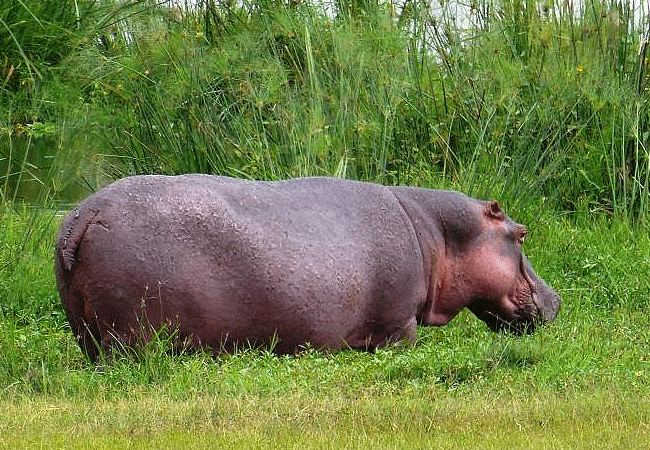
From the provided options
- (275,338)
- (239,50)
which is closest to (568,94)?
(239,50)

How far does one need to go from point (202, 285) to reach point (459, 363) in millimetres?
1187

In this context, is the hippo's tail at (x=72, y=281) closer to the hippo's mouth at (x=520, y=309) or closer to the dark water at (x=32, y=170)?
the hippo's mouth at (x=520, y=309)

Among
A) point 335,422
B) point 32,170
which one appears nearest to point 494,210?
point 335,422

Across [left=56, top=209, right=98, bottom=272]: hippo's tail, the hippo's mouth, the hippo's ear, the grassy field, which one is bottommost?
the hippo's mouth

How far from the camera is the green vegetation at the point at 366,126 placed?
732 centimetres

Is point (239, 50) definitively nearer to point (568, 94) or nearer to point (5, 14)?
point (5, 14)

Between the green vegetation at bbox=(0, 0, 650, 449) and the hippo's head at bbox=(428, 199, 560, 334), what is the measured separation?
0.70 ft

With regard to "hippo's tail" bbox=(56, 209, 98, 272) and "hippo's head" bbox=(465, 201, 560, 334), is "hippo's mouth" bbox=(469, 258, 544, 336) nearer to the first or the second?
"hippo's head" bbox=(465, 201, 560, 334)

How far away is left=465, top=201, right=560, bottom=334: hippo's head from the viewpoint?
7.57m

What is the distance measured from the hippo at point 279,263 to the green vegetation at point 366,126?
17 cm

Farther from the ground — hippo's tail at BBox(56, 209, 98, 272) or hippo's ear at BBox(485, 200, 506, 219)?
hippo's tail at BBox(56, 209, 98, 272)

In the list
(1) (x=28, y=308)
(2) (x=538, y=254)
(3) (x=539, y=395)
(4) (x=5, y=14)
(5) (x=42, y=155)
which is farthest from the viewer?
(5) (x=42, y=155)

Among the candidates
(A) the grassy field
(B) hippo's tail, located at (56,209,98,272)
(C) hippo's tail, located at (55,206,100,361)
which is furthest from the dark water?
(B) hippo's tail, located at (56,209,98,272)

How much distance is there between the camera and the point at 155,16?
10.9m
